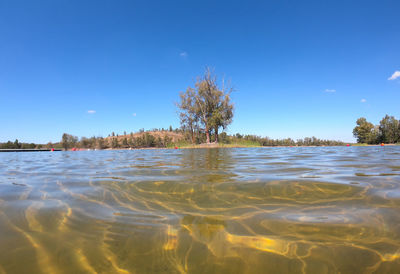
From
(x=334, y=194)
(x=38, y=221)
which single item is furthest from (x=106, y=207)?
(x=334, y=194)

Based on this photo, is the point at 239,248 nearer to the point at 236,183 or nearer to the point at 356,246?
the point at 356,246

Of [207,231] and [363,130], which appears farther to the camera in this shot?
[363,130]

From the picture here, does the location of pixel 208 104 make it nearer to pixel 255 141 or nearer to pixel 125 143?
pixel 255 141

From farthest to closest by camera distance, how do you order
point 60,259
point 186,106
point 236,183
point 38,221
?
point 186,106 → point 236,183 → point 38,221 → point 60,259

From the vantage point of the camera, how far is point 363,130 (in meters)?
47.2

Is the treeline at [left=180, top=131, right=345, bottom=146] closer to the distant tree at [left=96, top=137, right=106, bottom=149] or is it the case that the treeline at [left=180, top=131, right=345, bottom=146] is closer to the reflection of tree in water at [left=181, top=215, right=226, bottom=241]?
the reflection of tree in water at [left=181, top=215, right=226, bottom=241]

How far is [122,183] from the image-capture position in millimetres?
3012

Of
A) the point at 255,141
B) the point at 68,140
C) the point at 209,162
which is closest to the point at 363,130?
the point at 255,141

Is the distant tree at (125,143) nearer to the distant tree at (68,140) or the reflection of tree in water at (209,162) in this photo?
the distant tree at (68,140)

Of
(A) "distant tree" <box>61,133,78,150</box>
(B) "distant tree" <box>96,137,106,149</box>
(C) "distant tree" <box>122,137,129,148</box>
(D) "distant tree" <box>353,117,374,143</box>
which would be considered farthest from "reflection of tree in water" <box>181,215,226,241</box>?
(D) "distant tree" <box>353,117,374,143</box>

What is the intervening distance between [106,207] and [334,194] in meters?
2.65

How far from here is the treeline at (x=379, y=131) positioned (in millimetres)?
41438

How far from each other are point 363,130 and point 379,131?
10.6 ft

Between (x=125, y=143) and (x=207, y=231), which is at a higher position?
(x=125, y=143)
